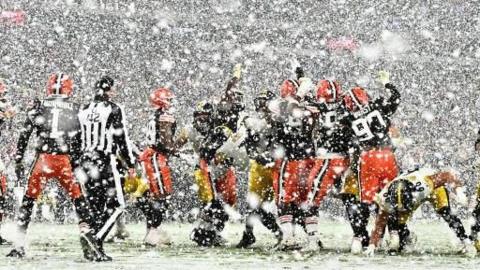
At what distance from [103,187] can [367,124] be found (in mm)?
3074

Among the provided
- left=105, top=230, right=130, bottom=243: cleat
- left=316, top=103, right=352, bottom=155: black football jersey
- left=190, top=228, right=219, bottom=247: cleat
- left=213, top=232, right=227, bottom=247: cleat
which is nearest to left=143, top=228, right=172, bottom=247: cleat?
left=190, top=228, right=219, bottom=247: cleat

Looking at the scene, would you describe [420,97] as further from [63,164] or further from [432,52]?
[63,164]

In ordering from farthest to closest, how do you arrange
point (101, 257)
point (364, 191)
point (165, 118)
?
point (165, 118)
point (364, 191)
point (101, 257)

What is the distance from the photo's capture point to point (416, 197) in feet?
31.4

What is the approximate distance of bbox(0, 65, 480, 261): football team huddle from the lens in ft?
29.6

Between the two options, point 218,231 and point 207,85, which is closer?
point 218,231

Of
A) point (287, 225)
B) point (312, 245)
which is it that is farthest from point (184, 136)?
point (312, 245)

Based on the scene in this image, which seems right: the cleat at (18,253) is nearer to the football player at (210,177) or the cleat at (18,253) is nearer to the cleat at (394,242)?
the football player at (210,177)

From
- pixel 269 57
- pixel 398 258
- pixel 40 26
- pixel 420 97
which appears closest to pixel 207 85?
pixel 269 57

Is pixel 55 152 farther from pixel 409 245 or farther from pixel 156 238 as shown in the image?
pixel 409 245

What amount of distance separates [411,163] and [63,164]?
1247 cm

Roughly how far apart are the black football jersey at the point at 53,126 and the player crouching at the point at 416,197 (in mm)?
3203

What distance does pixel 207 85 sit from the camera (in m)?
21.7

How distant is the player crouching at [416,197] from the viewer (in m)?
9.56
